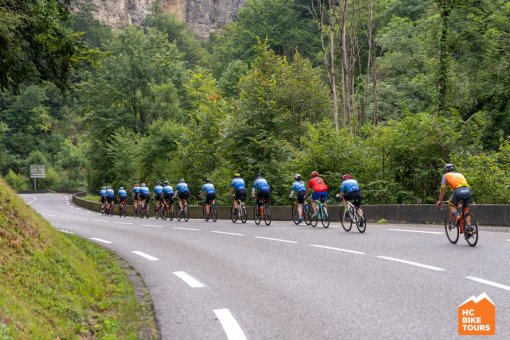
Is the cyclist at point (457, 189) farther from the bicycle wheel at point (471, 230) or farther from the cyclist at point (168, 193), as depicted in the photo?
the cyclist at point (168, 193)

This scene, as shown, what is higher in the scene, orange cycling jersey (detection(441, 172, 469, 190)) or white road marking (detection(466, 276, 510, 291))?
orange cycling jersey (detection(441, 172, 469, 190))

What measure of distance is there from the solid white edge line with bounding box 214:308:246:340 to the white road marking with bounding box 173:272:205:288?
5.51 ft

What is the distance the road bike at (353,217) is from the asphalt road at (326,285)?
1.25 metres

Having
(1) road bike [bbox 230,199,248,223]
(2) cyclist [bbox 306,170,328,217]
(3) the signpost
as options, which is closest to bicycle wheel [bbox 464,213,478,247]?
(2) cyclist [bbox 306,170,328,217]

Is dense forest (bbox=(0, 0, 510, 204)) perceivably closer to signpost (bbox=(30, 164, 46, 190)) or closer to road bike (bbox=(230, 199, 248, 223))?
road bike (bbox=(230, 199, 248, 223))

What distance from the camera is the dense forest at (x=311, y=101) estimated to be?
42.3 feet

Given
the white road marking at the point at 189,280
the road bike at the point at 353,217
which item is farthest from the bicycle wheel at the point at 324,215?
the white road marking at the point at 189,280

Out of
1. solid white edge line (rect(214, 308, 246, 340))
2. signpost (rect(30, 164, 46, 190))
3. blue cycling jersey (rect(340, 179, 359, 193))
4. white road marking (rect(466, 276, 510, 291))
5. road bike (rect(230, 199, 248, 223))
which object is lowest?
solid white edge line (rect(214, 308, 246, 340))

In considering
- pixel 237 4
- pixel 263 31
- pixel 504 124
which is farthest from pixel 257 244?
pixel 237 4

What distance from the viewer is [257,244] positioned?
41.3 feet

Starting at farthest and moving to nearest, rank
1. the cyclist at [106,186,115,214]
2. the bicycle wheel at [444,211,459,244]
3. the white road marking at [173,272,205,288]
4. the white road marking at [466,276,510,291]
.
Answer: the cyclist at [106,186,115,214]
the bicycle wheel at [444,211,459,244]
the white road marking at [173,272,205,288]
the white road marking at [466,276,510,291]

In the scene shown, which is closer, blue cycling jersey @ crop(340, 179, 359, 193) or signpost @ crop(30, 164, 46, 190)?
blue cycling jersey @ crop(340, 179, 359, 193)

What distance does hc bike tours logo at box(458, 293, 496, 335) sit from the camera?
4825 mm

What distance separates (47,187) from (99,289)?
298 feet
